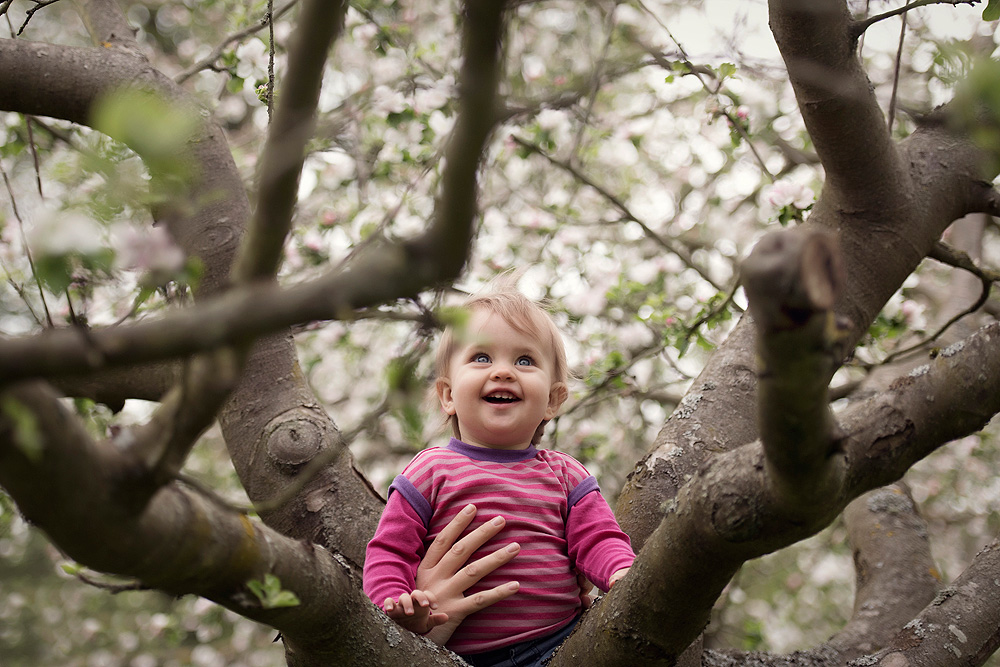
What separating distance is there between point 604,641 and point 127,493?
33.3 inches

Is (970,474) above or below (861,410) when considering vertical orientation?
above

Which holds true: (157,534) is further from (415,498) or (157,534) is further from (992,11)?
(992,11)

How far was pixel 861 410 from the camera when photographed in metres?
1.17

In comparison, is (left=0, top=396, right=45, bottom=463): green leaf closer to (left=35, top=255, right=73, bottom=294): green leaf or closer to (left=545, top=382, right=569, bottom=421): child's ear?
(left=35, top=255, right=73, bottom=294): green leaf

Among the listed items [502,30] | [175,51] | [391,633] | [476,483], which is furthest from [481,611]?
[175,51]

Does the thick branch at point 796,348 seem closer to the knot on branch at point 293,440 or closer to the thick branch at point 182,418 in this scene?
the thick branch at point 182,418

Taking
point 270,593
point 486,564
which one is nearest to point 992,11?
point 486,564

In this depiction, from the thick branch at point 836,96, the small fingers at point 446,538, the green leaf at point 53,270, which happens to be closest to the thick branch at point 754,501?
the small fingers at point 446,538

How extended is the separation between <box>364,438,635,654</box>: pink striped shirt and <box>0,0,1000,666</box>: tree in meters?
0.18

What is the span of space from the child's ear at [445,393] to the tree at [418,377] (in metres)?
0.29

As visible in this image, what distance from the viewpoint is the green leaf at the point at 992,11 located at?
162 centimetres

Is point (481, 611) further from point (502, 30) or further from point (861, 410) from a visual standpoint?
point (502, 30)

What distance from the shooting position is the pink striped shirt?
5.47 ft

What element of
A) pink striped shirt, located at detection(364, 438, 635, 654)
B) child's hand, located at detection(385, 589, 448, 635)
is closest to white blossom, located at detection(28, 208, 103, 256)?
child's hand, located at detection(385, 589, 448, 635)
